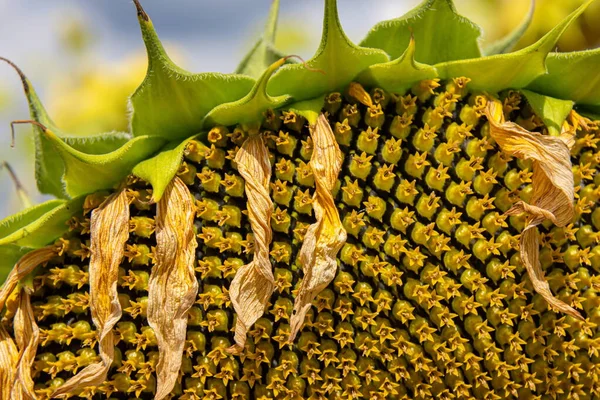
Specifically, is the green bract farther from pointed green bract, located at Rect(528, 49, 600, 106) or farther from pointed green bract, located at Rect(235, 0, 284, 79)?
pointed green bract, located at Rect(235, 0, 284, 79)

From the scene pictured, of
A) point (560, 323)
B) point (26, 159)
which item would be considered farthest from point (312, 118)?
point (26, 159)

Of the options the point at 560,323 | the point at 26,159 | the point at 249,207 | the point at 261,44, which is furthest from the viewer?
the point at 26,159

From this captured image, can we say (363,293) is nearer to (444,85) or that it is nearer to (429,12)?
(444,85)

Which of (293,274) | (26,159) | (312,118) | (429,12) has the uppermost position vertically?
(429,12)

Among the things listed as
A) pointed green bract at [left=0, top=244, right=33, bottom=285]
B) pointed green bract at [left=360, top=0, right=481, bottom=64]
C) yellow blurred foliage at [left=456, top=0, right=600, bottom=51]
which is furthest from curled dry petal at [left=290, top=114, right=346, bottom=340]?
yellow blurred foliage at [left=456, top=0, right=600, bottom=51]

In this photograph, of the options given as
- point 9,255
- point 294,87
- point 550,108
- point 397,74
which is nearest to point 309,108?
point 294,87

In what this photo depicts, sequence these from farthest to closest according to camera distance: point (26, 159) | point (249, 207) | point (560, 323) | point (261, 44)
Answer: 1. point (26, 159)
2. point (261, 44)
3. point (560, 323)
4. point (249, 207)

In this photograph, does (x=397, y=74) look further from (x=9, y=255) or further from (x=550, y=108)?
(x=9, y=255)

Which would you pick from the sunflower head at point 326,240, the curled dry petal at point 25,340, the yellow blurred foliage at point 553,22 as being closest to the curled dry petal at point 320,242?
the sunflower head at point 326,240
